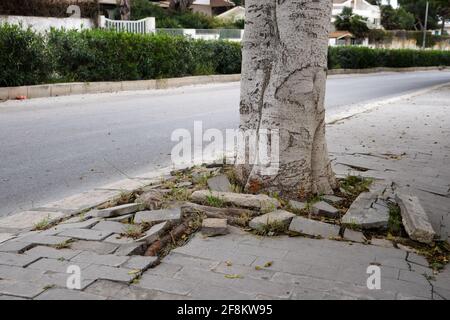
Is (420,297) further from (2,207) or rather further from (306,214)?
(2,207)

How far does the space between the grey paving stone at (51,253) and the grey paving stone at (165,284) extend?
66 centimetres

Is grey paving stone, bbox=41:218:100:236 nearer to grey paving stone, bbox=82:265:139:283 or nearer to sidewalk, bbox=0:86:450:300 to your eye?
sidewalk, bbox=0:86:450:300

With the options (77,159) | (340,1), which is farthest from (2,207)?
(340,1)

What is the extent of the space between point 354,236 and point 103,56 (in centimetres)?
1364

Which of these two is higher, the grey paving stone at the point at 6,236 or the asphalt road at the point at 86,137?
the asphalt road at the point at 86,137

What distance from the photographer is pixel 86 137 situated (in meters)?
8.63

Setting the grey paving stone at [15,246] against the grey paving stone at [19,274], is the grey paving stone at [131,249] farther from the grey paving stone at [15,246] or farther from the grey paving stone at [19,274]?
the grey paving stone at [15,246]

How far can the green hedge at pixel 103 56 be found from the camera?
1362cm

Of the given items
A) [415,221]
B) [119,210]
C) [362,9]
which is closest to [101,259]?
[119,210]

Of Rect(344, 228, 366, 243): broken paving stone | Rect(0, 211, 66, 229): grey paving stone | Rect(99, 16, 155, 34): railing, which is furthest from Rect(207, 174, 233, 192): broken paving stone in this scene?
Rect(99, 16, 155, 34): railing

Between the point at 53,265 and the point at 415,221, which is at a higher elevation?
the point at 415,221

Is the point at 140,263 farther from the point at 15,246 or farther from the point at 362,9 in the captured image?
the point at 362,9

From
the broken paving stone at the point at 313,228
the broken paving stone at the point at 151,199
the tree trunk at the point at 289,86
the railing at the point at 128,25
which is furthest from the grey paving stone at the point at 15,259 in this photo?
the railing at the point at 128,25

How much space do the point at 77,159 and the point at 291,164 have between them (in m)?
3.51
